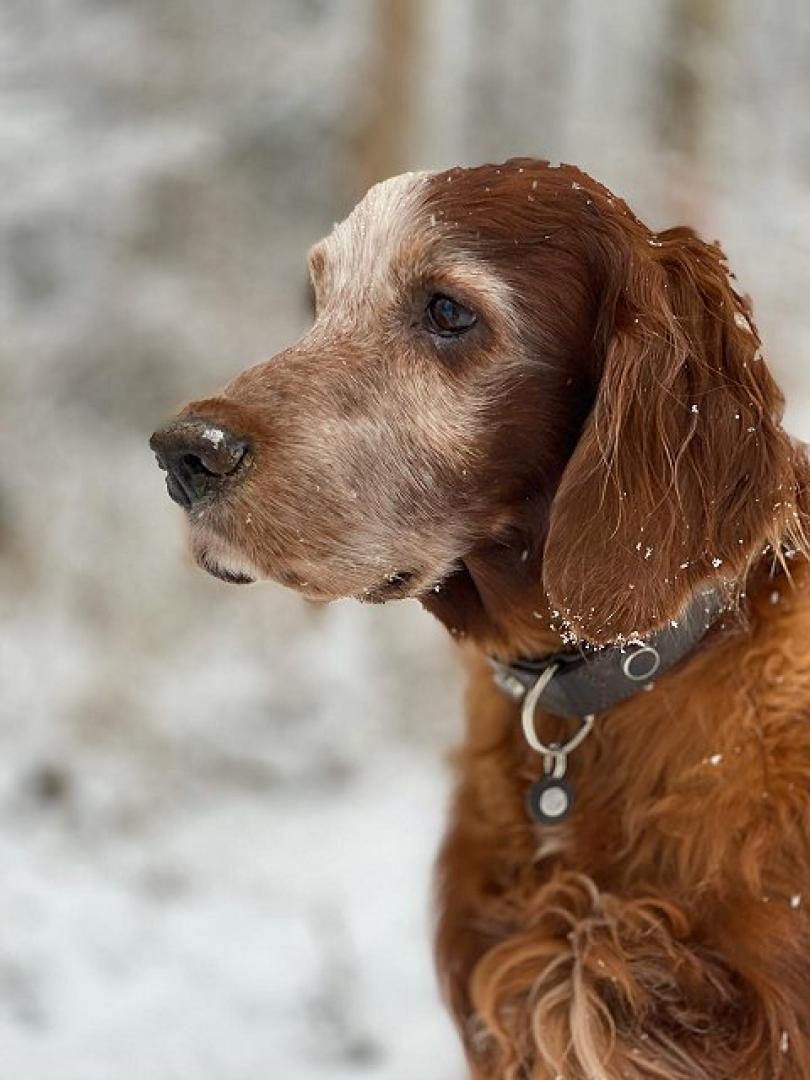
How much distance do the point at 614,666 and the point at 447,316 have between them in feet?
2.12

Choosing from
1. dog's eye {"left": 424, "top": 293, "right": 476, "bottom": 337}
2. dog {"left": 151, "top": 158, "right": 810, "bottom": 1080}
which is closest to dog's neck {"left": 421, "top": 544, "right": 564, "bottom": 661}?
dog {"left": 151, "top": 158, "right": 810, "bottom": 1080}

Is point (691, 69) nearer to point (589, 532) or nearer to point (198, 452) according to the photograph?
point (589, 532)

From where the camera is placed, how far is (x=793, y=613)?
2293 millimetres

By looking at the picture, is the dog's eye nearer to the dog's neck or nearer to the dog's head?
the dog's head

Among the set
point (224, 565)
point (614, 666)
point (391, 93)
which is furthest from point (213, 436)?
point (391, 93)

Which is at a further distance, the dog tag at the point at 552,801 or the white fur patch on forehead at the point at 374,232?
the dog tag at the point at 552,801

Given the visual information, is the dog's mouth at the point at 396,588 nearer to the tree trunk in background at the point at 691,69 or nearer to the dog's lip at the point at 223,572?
the dog's lip at the point at 223,572

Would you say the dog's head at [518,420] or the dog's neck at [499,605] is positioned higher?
the dog's head at [518,420]

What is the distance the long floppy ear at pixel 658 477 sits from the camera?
2.06m

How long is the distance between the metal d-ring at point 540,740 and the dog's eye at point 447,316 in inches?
23.8

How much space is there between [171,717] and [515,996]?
9.46 feet

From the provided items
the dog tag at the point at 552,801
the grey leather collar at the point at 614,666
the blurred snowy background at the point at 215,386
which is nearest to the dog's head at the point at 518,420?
the grey leather collar at the point at 614,666

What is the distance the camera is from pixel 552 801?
232 centimetres

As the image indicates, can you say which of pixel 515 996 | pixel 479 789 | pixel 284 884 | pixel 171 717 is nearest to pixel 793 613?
pixel 479 789
